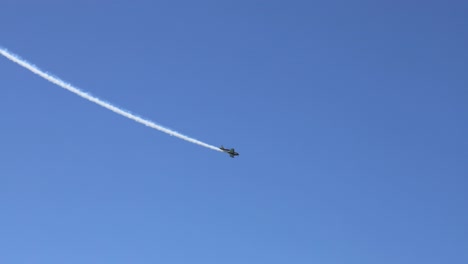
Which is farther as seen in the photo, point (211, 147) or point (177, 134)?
point (211, 147)

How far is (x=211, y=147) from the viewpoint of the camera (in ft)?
425

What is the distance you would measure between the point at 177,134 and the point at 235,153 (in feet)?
83.6

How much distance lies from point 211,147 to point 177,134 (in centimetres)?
1327

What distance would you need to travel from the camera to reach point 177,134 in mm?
117875

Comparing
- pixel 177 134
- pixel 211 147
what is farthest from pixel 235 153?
pixel 177 134

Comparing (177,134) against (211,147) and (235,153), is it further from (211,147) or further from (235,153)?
(235,153)

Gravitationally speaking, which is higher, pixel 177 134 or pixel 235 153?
pixel 235 153

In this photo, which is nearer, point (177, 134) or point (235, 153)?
point (177, 134)

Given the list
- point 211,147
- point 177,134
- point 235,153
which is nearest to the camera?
point 177,134

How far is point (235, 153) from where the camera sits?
461 ft

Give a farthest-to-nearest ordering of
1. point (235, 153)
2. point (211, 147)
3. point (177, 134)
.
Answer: point (235, 153) → point (211, 147) → point (177, 134)

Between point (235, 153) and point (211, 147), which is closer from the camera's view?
point (211, 147)

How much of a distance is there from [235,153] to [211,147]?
12243 millimetres
